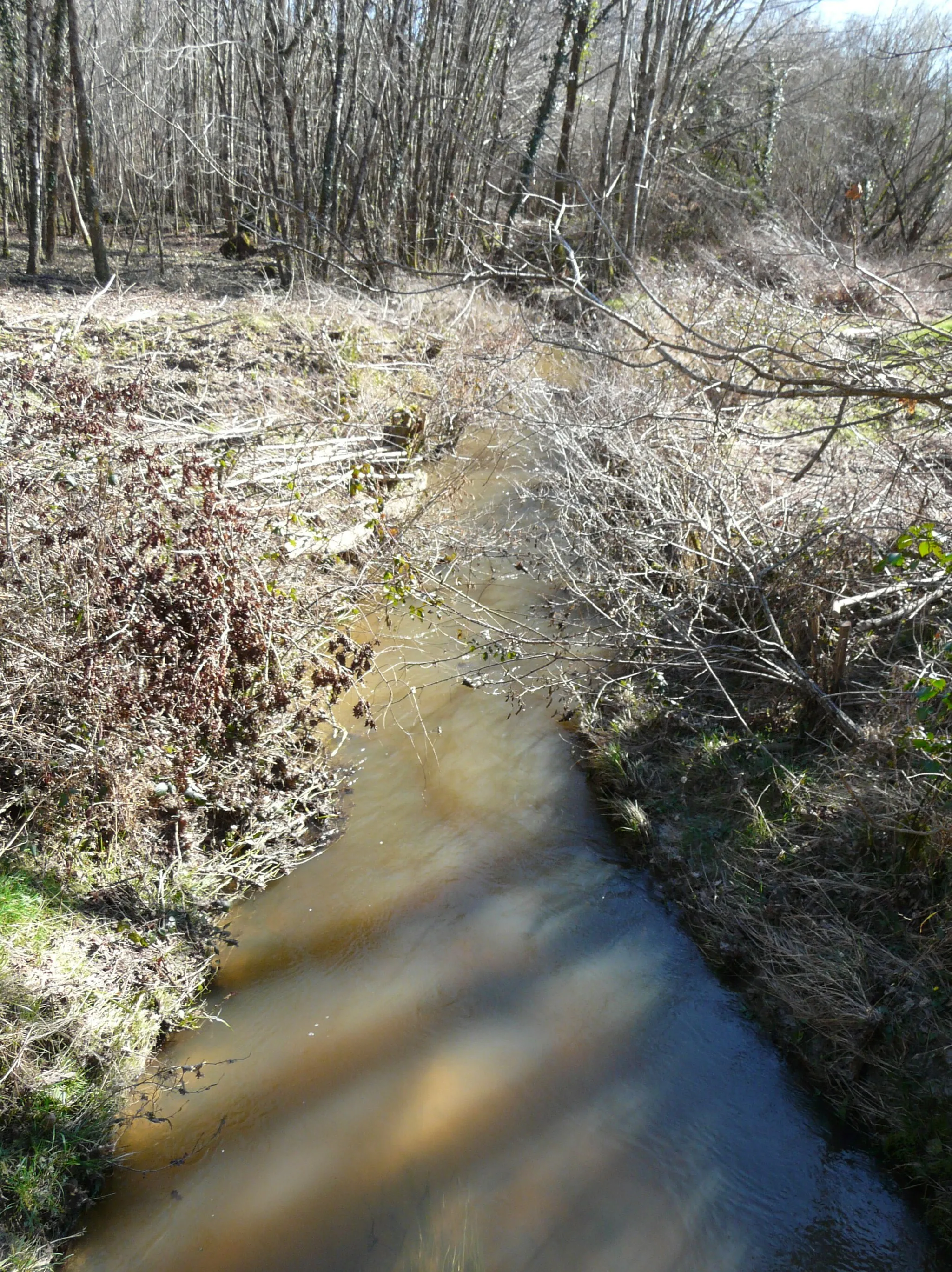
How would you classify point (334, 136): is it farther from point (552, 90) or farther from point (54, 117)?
point (552, 90)

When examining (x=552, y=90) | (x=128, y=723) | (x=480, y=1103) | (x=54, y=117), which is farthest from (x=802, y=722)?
(x=552, y=90)

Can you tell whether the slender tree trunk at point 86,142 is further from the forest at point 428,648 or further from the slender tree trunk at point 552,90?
the slender tree trunk at point 552,90

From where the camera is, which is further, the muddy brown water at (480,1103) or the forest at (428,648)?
the forest at (428,648)

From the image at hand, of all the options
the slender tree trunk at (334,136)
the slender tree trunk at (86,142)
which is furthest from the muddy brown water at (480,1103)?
the slender tree trunk at (334,136)

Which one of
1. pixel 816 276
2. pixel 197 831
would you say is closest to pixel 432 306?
pixel 816 276

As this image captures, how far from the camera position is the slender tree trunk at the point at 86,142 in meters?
Result: 10.1

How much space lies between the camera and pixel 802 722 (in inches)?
204

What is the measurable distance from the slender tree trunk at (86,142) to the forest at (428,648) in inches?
3.2

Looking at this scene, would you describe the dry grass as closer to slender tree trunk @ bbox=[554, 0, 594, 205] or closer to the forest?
the forest

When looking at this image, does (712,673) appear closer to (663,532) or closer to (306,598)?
(663,532)

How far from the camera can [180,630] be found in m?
4.54

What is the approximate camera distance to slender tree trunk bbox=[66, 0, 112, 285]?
400 inches

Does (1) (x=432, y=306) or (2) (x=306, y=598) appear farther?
(1) (x=432, y=306)

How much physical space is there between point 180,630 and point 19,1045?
210 cm
